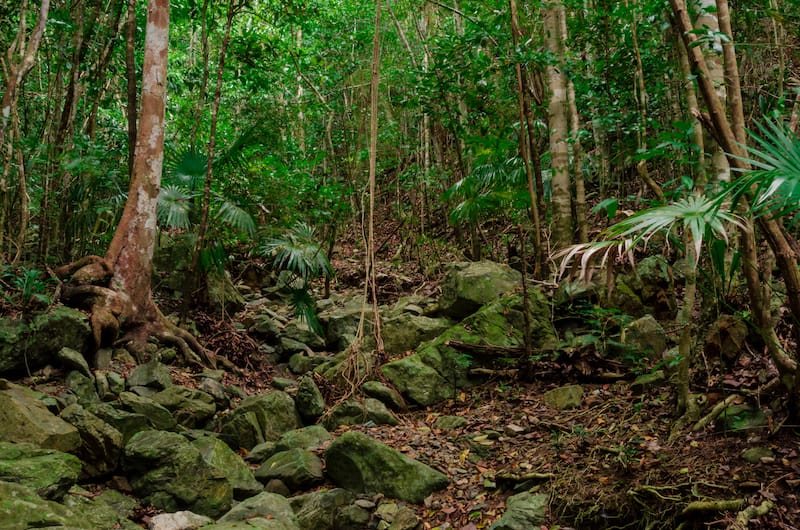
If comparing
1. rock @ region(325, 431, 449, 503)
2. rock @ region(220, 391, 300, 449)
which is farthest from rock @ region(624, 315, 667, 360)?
rock @ region(220, 391, 300, 449)

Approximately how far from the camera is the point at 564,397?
522 centimetres

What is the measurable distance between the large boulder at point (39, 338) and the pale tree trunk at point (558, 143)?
523cm

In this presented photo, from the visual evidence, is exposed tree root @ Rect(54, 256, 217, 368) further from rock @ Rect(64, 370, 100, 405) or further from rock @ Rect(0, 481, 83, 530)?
rock @ Rect(0, 481, 83, 530)

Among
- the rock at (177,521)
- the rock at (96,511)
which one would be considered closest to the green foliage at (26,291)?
the rock at (96,511)

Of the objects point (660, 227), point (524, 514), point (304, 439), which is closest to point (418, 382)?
point (304, 439)

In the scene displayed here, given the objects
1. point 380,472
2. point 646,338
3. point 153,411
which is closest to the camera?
point 380,472

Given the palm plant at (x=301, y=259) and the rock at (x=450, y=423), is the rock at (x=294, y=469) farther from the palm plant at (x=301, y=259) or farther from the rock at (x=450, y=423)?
the palm plant at (x=301, y=259)

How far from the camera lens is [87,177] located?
7074mm

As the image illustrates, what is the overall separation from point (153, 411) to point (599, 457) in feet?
11.3

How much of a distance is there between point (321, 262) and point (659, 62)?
17.2 feet

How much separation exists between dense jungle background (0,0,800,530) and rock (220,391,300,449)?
0.8 inches

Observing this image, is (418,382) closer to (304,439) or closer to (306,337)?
(304,439)

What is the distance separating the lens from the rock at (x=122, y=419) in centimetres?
418

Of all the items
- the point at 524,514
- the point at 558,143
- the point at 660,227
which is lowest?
the point at 524,514
